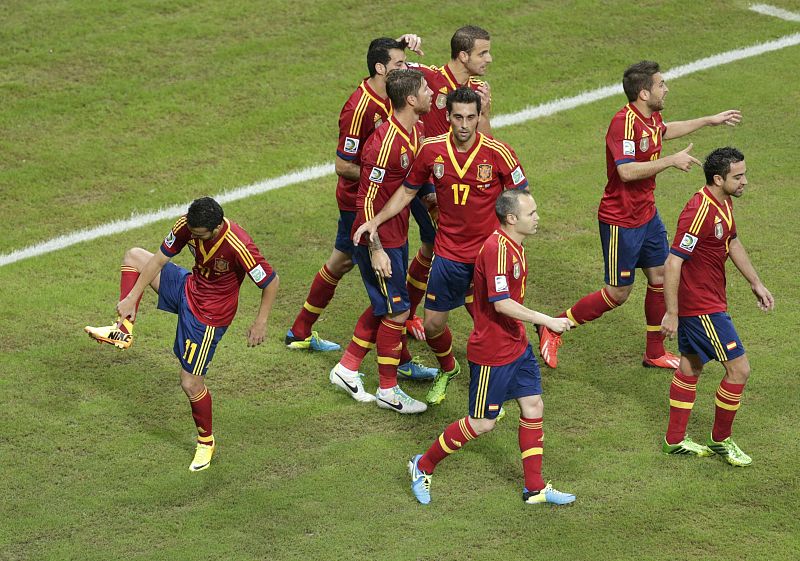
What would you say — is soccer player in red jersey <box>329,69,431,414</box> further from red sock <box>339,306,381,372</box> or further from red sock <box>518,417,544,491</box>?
red sock <box>518,417,544,491</box>

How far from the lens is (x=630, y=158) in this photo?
412 inches

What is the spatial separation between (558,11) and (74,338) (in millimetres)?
9896

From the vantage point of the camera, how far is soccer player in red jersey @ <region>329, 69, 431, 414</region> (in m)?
9.98

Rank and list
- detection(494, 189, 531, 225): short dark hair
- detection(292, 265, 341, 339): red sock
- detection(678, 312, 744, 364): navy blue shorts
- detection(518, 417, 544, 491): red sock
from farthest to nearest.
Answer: detection(292, 265, 341, 339): red sock < detection(678, 312, 744, 364): navy blue shorts < detection(518, 417, 544, 491): red sock < detection(494, 189, 531, 225): short dark hair

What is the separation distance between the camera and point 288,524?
29.1 ft

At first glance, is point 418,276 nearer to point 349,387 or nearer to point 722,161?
point 349,387

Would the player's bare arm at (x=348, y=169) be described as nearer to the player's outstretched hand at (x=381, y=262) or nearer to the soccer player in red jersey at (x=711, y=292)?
the player's outstretched hand at (x=381, y=262)

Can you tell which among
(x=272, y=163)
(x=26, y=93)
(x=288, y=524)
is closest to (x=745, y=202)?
(x=272, y=163)

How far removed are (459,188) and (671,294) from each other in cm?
187

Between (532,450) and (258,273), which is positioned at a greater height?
(258,273)

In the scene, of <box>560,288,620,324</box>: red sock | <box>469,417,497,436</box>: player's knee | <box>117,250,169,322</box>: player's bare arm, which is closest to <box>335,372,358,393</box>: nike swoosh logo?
<box>469,417,497,436</box>: player's knee

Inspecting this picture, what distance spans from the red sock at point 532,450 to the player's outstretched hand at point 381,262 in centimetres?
169

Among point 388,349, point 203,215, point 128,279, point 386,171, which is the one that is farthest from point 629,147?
point 128,279

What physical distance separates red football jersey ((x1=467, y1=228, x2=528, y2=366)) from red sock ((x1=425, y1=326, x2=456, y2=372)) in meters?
1.55
